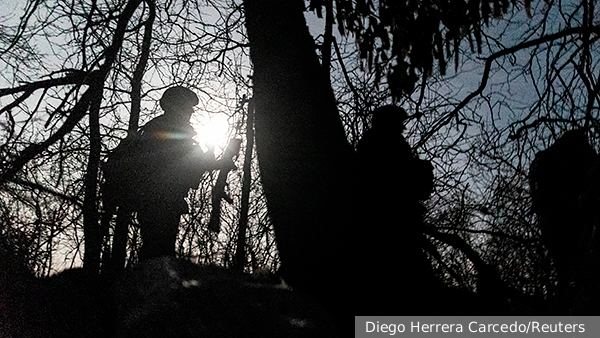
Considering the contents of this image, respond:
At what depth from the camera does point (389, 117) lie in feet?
9.37

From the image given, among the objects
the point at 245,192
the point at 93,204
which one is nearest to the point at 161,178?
the point at 93,204

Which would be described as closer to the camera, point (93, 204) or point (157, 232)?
point (157, 232)

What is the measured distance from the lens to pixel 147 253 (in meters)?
4.12

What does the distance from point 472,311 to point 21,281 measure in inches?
141

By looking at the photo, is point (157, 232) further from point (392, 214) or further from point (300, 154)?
point (392, 214)

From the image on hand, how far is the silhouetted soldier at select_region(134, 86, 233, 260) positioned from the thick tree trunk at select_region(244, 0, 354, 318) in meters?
1.81

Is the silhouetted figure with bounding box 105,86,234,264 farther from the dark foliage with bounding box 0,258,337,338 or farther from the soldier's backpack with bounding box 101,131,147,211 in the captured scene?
the dark foliage with bounding box 0,258,337,338

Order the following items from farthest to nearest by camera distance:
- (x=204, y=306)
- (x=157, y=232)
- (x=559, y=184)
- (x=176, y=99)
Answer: (x=176, y=99), (x=157, y=232), (x=559, y=184), (x=204, y=306)

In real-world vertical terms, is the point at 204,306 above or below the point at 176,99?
below

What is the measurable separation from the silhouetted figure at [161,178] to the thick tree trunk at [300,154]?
173cm

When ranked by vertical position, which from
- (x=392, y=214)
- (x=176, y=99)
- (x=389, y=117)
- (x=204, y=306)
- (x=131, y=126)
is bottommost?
(x=204, y=306)

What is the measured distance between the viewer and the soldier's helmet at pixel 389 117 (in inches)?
112

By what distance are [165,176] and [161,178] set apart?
49mm

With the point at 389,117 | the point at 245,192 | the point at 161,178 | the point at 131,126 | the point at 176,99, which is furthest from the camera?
the point at 131,126
